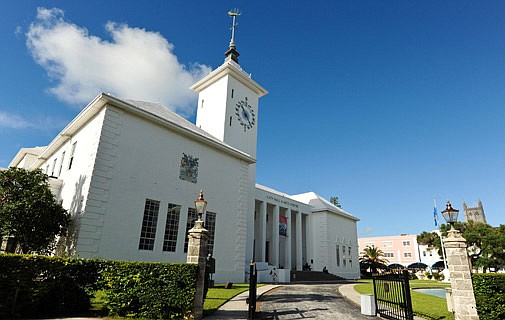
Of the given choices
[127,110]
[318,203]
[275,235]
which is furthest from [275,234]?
[127,110]

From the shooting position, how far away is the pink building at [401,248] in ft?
217

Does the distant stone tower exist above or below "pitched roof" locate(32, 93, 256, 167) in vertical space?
above

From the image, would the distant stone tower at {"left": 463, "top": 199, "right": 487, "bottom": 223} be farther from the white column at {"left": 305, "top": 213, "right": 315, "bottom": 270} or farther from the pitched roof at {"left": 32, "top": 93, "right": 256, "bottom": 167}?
the pitched roof at {"left": 32, "top": 93, "right": 256, "bottom": 167}

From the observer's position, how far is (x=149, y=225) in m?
15.2

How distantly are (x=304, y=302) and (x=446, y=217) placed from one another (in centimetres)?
643

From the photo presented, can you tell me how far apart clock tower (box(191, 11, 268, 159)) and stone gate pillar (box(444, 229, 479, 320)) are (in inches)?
735

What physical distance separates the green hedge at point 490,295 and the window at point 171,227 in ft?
43.5

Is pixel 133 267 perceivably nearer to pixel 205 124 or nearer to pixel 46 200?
pixel 46 200

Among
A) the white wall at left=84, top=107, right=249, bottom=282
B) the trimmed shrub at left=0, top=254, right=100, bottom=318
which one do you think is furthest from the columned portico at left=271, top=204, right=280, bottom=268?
the trimmed shrub at left=0, top=254, right=100, bottom=318

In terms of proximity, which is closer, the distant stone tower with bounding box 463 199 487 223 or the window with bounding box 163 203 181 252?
the window with bounding box 163 203 181 252

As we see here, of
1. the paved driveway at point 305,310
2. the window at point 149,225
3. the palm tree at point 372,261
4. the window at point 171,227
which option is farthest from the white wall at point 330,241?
the window at point 149,225

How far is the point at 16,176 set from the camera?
13500mm

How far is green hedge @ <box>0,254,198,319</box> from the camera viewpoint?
306 inches

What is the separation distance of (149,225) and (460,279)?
1336cm
